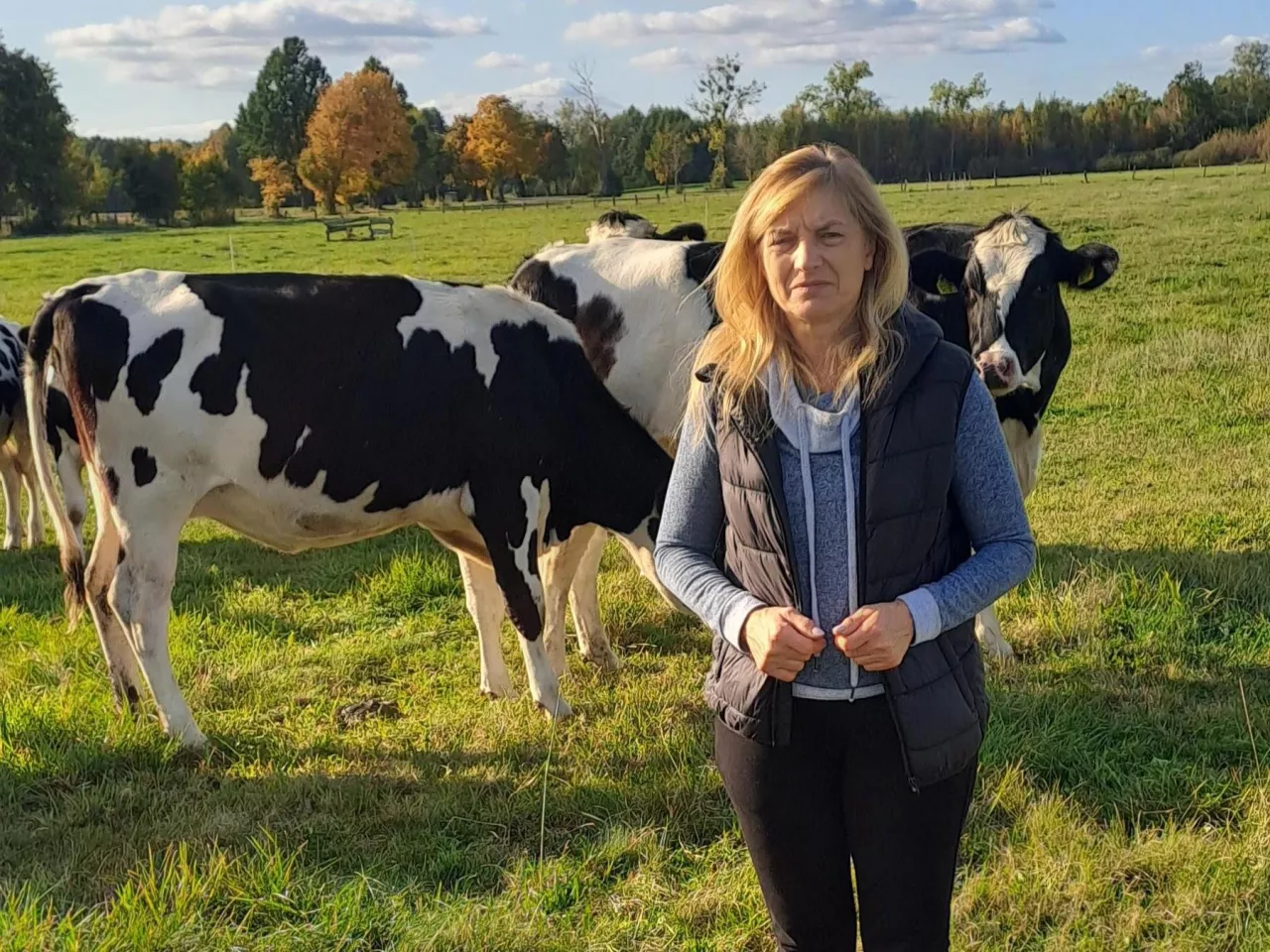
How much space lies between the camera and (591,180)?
220ft

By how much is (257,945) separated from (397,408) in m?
2.30

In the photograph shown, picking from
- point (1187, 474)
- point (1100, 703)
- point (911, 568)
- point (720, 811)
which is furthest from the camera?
point (1187, 474)

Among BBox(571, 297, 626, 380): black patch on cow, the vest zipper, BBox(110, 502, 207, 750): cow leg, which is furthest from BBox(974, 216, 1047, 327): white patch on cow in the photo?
BBox(110, 502, 207, 750): cow leg

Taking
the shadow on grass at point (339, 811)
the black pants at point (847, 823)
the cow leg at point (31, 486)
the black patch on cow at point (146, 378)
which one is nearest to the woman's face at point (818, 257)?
the black pants at point (847, 823)

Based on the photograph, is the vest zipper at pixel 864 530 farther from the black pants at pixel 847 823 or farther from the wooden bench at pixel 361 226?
the wooden bench at pixel 361 226

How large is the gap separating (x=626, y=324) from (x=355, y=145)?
60.7 meters

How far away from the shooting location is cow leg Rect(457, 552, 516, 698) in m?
5.25

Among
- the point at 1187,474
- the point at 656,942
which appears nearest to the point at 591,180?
the point at 1187,474

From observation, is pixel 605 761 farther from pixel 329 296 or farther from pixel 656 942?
pixel 329 296

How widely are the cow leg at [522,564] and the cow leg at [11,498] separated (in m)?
4.99

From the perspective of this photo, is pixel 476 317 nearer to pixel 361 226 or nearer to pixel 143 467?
pixel 143 467

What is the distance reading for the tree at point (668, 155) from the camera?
5541 cm

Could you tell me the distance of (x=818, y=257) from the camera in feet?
7.12

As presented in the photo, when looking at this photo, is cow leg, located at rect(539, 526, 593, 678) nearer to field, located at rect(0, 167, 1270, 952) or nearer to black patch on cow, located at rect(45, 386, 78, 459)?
field, located at rect(0, 167, 1270, 952)
